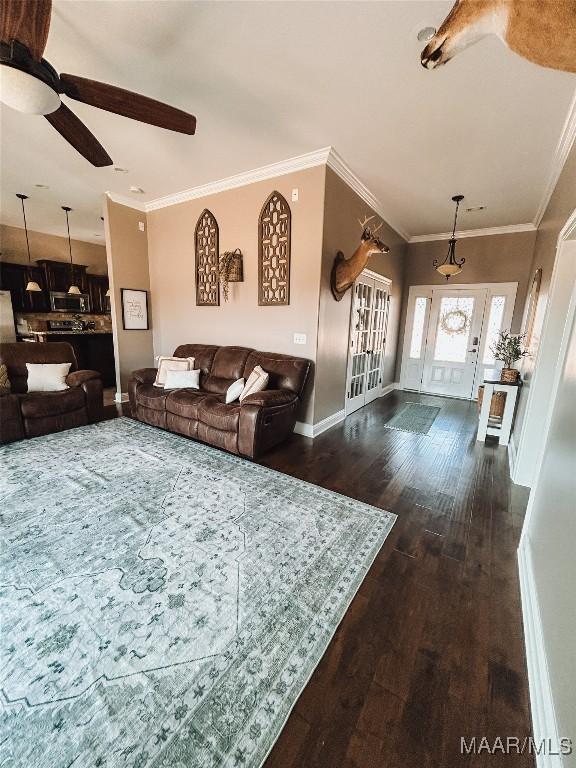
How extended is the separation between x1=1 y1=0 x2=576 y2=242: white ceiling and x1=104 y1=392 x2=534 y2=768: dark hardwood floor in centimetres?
303

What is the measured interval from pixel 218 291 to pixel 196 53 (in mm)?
2475

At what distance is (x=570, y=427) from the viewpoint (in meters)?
1.38

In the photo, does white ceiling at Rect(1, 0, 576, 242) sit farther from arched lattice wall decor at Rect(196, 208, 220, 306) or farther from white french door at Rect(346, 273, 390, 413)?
white french door at Rect(346, 273, 390, 413)

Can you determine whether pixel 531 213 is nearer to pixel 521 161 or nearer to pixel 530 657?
pixel 521 161

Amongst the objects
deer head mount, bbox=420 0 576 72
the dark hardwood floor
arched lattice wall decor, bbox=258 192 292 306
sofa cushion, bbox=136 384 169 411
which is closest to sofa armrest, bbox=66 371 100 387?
sofa cushion, bbox=136 384 169 411

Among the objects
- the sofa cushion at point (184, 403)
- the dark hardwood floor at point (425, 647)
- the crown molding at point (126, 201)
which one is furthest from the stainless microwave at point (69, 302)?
the dark hardwood floor at point (425, 647)

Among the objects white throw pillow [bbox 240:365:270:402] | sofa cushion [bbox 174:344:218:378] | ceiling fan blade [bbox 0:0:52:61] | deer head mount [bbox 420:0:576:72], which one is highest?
ceiling fan blade [bbox 0:0:52:61]

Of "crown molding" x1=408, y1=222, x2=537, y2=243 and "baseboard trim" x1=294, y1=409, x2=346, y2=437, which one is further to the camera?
"crown molding" x1=408, y1=222, x2=537, y2=243

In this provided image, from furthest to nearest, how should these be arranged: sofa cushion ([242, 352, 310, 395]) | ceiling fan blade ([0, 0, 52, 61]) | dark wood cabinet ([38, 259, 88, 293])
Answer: dark wood cabinet ([38, 259, 88, 293]), sofa cushion ([242, 352, 310, 395]), ceiling fan blade ([0, 0, 52, 61])

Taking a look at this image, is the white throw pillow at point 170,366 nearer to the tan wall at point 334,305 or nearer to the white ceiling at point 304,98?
the tan wall at point 334,305

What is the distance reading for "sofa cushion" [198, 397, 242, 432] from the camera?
3.02m

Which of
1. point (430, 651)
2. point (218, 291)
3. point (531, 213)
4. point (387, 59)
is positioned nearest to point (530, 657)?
point (430, 651)

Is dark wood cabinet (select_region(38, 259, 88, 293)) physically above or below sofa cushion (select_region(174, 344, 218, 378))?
above

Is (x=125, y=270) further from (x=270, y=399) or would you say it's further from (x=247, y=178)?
(x=270, y=399)
